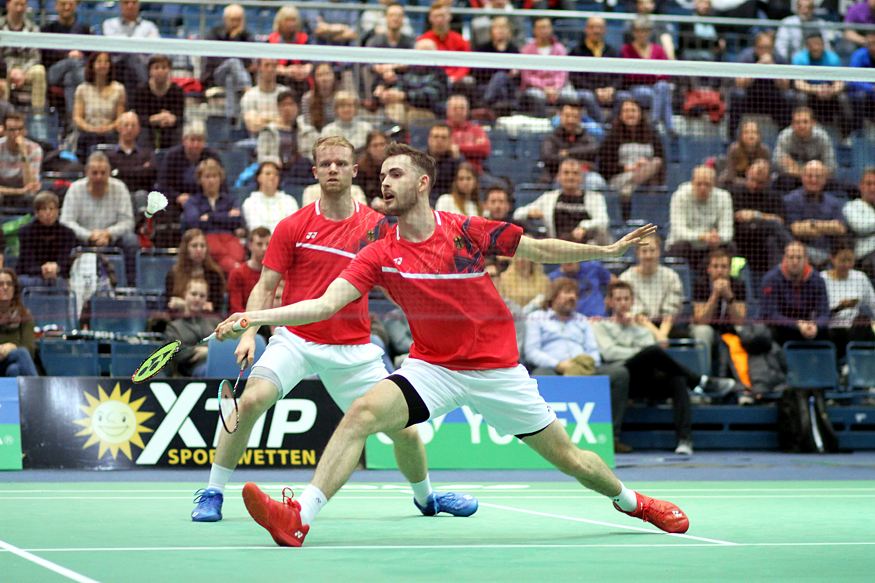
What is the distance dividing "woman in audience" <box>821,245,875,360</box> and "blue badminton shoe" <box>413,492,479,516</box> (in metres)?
6.94

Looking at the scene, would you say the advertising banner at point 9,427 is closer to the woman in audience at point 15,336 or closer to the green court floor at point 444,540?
the woman in audience at point 15,336

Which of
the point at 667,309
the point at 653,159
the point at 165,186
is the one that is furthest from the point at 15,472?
the point at 653,159

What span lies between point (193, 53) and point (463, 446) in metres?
4.39

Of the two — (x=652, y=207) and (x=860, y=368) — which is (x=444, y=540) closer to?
(x=652, y=207)

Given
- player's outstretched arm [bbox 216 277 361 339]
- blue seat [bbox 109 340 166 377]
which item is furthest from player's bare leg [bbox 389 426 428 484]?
blue seat [bbox 109 340 166 377]

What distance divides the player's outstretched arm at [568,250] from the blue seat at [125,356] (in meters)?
6.63

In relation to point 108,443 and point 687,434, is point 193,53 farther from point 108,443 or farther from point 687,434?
point 687,434

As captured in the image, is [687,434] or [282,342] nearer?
[282,342]

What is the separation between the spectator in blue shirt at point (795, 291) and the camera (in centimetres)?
1409

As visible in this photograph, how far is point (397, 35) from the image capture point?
54.6 feet

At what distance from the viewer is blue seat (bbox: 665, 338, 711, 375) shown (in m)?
14.6

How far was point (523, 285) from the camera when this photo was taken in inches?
545

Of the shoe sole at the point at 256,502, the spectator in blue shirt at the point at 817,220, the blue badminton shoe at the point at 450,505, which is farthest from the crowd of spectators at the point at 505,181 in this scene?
the shoe sole at the point at 256,502

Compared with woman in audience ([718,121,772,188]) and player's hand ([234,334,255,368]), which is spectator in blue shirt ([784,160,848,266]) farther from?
player's hand ([234,334,255,368])
